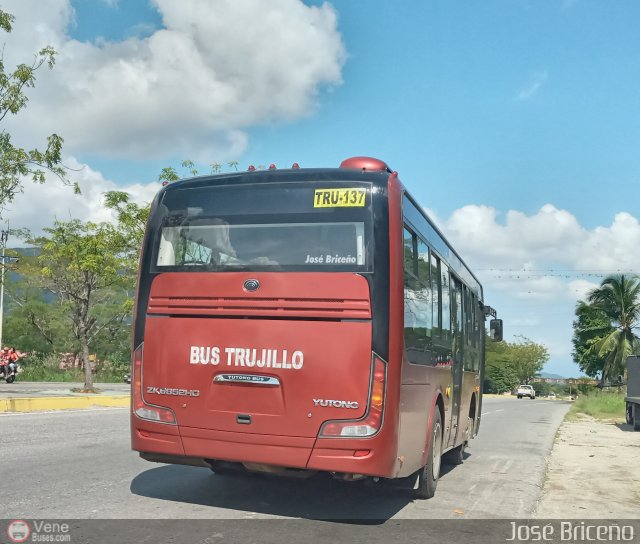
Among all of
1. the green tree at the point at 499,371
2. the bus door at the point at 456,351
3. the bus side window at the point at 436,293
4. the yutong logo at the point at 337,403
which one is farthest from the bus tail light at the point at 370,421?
the green tree at the point at 499,371

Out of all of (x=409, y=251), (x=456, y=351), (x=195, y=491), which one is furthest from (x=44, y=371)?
(x=409, y=251)

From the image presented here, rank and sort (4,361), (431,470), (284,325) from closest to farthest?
(284,325) → (431,470) → (4,361)

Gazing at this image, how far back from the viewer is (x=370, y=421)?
6.06 meters

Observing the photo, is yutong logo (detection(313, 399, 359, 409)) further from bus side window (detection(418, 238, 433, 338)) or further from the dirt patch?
the dirt patch

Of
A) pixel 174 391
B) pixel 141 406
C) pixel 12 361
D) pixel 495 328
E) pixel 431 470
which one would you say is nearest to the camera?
pixel 174 391

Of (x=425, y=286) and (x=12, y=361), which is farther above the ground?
(x=425, y=286)

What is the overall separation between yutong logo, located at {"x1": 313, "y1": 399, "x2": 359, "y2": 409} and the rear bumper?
294 mm

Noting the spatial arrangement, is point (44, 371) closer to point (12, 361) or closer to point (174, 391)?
point (12, 361)

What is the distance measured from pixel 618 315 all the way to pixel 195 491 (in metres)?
54.6

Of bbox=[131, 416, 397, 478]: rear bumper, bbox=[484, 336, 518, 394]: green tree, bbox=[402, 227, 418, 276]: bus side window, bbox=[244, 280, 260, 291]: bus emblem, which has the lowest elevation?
bbox=[484, 336, 518, 394]: green tree

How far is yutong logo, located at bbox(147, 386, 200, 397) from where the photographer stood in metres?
6.59

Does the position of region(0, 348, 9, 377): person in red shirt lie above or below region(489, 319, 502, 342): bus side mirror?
below

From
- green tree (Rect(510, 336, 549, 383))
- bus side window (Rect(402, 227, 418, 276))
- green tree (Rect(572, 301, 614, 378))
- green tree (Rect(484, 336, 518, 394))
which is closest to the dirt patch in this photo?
bus side window (Rect(402, 227, 418, 276))

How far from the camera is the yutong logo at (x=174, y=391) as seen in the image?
21.6 feet
